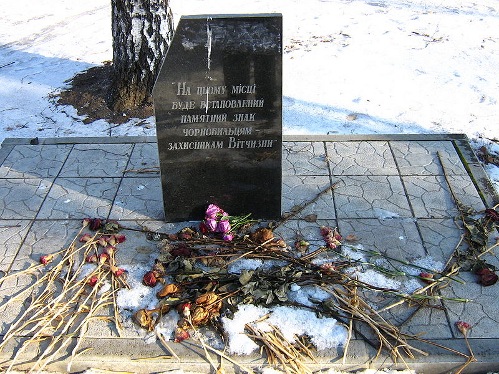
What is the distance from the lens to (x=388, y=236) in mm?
3975

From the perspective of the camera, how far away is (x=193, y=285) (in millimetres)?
3533

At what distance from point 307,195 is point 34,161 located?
93.4 inches

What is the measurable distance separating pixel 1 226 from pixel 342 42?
473 centimetres

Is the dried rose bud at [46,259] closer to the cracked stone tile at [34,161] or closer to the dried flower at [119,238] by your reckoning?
the dried flower at [119,238]

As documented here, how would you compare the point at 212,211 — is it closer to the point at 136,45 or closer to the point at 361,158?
the point at 361,158

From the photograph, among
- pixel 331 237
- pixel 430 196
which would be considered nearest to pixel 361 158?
pixel 430 196

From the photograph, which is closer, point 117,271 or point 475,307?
point 475,307

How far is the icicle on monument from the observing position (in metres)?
3.51

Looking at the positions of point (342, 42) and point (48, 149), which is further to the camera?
point (342, 42)

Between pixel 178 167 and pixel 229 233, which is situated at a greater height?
pixel 178 167

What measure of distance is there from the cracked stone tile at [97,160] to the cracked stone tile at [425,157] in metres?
2.34

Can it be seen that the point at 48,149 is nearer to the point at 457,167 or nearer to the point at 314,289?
the point at 314,289

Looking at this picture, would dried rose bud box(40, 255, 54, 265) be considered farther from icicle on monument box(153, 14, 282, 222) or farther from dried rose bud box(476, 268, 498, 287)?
dried rose bud box(476, 268, 498, 287)

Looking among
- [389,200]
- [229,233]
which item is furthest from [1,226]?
[389,200]
